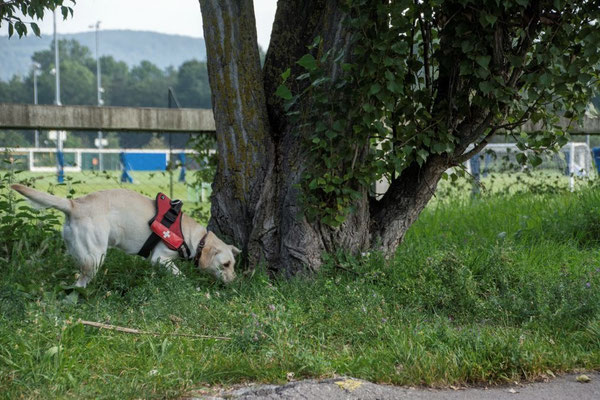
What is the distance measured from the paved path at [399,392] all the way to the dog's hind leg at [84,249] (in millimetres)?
2301

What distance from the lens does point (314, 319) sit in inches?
183

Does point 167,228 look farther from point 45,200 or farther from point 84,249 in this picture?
point 45,200

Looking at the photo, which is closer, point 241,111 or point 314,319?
point 314,319

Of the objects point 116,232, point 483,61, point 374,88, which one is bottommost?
point 116,232

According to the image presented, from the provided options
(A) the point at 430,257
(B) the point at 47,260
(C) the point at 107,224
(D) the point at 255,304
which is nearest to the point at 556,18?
(A) the point at 430,257

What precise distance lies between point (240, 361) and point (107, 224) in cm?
226

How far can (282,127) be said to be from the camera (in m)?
5.98

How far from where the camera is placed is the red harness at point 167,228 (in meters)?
5.80

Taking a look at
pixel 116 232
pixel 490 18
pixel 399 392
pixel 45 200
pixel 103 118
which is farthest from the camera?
pixel 103 118

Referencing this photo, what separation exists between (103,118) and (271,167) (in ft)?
9.43

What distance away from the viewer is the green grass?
3670 millimetres

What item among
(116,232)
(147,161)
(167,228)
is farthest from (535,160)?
(147,161)

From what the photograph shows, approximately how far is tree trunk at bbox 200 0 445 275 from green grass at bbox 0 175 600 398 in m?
0.26

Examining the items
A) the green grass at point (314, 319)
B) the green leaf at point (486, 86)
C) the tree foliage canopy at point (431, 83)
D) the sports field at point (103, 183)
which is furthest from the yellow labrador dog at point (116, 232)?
the green leaf at point (486, 86)
